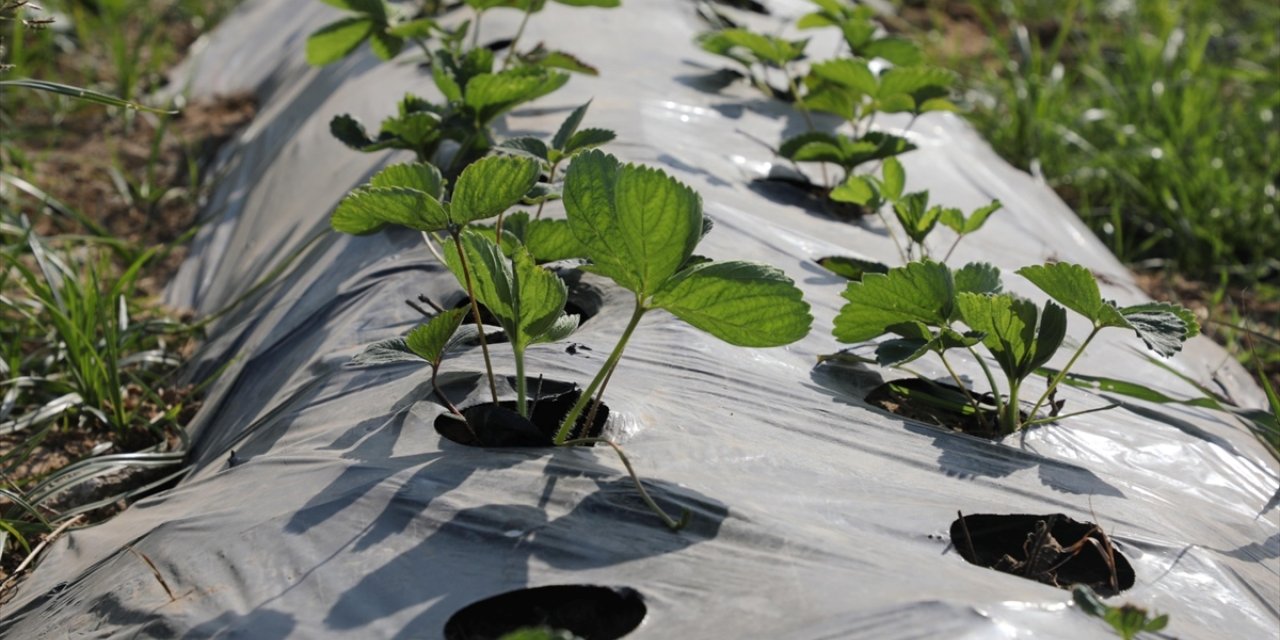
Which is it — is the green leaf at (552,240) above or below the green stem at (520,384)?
above

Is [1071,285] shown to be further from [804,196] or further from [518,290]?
[804,196]

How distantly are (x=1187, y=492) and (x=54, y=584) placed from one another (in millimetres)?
1267

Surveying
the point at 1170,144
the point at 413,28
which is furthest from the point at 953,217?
the point at 1170,144

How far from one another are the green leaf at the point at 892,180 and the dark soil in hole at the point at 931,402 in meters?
0.41

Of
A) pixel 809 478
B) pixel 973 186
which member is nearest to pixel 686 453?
pixel 809 478

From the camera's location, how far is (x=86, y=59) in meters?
4.11

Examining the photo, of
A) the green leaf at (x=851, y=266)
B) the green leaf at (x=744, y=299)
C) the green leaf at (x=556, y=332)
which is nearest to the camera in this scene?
the green leaf at (x=744, y=299)

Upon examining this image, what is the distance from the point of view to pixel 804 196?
2119 millimetres

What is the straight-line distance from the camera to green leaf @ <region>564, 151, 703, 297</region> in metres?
1.08

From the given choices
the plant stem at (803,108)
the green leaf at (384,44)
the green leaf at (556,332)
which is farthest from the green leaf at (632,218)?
the green leaf at (384,44)

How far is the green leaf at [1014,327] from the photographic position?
1330 millimetres

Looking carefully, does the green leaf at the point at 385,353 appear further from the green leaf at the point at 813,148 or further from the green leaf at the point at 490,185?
the green leaf at the point at 813,148

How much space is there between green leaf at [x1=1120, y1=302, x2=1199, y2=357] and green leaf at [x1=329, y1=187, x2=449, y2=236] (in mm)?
751

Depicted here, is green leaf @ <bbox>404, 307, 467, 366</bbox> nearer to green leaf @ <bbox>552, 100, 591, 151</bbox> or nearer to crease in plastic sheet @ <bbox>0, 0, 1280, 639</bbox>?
crease in plastic sheet @ <bbox>0, 0, 1280, 639</bbox>
